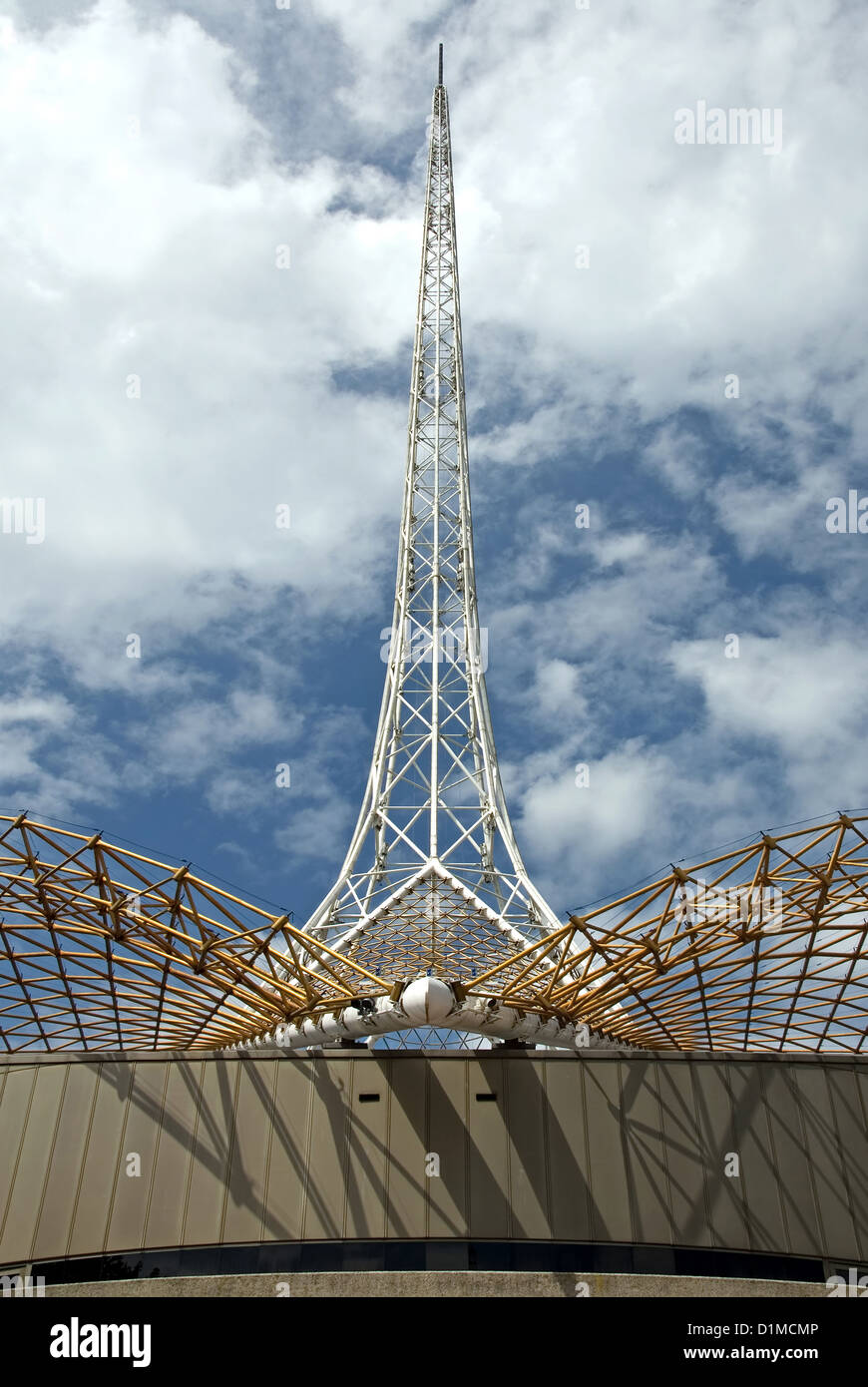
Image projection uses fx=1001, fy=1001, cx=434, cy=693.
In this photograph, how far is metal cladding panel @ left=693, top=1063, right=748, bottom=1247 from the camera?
90.7 feet

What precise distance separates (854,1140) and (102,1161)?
2185 cm

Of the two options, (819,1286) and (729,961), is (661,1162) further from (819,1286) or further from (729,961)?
(729,961)

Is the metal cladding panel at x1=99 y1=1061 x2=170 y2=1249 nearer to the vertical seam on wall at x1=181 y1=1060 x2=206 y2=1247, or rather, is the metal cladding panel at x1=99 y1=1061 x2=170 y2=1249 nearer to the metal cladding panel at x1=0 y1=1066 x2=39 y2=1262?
the vertical seam on wall at x1=181 y1=1060 x2=206 y2=1247

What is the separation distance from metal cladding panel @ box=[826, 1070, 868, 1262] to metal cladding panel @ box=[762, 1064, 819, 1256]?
1.19m

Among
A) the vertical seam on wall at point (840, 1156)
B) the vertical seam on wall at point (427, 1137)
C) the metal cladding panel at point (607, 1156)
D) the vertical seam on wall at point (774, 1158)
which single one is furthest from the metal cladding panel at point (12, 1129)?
the vertical seam on wall at point (840, 1156)

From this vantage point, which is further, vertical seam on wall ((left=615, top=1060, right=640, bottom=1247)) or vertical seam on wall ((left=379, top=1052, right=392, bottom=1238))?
vertical seam on wall ((left=615, top=1060, right=640, bottom=1247))

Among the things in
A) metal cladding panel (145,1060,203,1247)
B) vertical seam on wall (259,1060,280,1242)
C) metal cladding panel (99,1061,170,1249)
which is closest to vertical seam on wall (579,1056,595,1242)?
vertical seam on wall (259,1060,280,1242)

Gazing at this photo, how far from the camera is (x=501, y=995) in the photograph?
2959cm

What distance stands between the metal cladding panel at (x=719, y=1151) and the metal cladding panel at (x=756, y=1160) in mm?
183

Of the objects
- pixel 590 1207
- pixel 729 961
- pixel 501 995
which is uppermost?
pixel 729 961

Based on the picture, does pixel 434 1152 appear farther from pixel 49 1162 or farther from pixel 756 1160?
pixel 49 1162
